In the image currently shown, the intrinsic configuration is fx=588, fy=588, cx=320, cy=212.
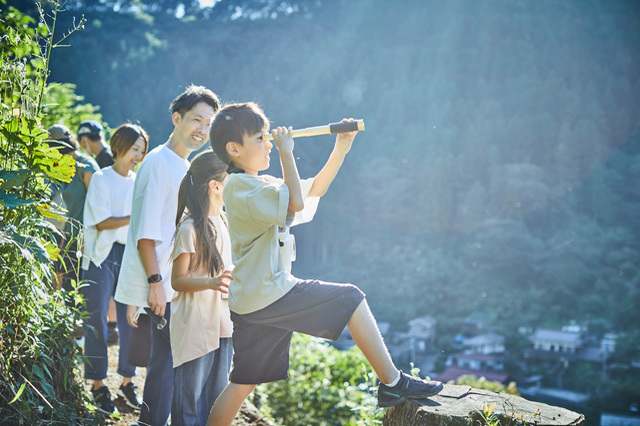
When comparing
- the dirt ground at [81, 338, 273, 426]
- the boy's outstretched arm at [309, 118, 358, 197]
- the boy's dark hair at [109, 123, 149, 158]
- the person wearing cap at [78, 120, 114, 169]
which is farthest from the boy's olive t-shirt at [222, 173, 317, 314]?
the person wearing cap at [78, 120, 114, 169]

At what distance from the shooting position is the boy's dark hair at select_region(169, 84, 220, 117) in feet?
8.02

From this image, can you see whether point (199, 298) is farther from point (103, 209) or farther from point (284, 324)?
point (103, 209)

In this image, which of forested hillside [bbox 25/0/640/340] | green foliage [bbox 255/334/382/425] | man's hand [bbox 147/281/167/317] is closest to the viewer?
man's hand [bbox 147/281/167/317]

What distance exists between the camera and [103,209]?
9.72ft

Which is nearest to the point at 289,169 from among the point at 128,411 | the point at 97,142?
the point at 128,411

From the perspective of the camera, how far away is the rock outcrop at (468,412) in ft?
6.14

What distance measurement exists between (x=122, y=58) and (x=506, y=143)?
33012mm

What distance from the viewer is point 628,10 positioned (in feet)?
200

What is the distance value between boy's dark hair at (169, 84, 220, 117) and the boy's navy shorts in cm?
98

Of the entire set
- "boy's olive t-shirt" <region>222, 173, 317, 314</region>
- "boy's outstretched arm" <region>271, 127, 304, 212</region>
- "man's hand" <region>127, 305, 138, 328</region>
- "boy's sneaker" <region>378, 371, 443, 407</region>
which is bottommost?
"boy's sneaker" <region>378, 371, 443, 407</region>

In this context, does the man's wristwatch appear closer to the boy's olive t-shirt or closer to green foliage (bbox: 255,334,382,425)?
the boy's olive t-shirt

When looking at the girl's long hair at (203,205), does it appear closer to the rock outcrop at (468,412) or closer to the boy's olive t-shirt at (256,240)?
the boy's olive t-shirt at (256,240)

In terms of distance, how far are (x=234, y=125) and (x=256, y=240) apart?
0.40 m

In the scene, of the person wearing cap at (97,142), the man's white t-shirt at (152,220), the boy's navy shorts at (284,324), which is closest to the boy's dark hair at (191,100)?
the man's white t-shirt at (152,220)
